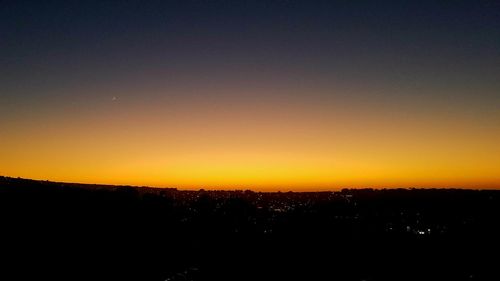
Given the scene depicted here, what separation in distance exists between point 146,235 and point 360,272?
110 feet

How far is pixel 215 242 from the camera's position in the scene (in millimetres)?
80625

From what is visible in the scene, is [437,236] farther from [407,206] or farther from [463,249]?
[407,206]

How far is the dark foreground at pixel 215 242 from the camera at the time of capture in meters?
40.5

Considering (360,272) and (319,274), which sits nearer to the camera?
(319,274)

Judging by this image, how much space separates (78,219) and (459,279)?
5665 cm

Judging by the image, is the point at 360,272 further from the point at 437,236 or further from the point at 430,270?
the point at 437,236

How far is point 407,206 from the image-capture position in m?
179

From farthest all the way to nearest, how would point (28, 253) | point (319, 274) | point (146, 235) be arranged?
point (319, 274) → point (146, 235) → point (28, 253)

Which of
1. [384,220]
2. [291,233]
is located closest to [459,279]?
[291,233]

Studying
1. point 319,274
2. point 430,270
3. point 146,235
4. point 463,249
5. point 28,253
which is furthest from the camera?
point 463,249

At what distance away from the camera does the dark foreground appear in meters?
40.5

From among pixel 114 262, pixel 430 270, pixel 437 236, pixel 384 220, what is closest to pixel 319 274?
pixel 430 270

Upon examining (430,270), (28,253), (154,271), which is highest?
(28,253)

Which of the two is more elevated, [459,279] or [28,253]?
[28,253]
